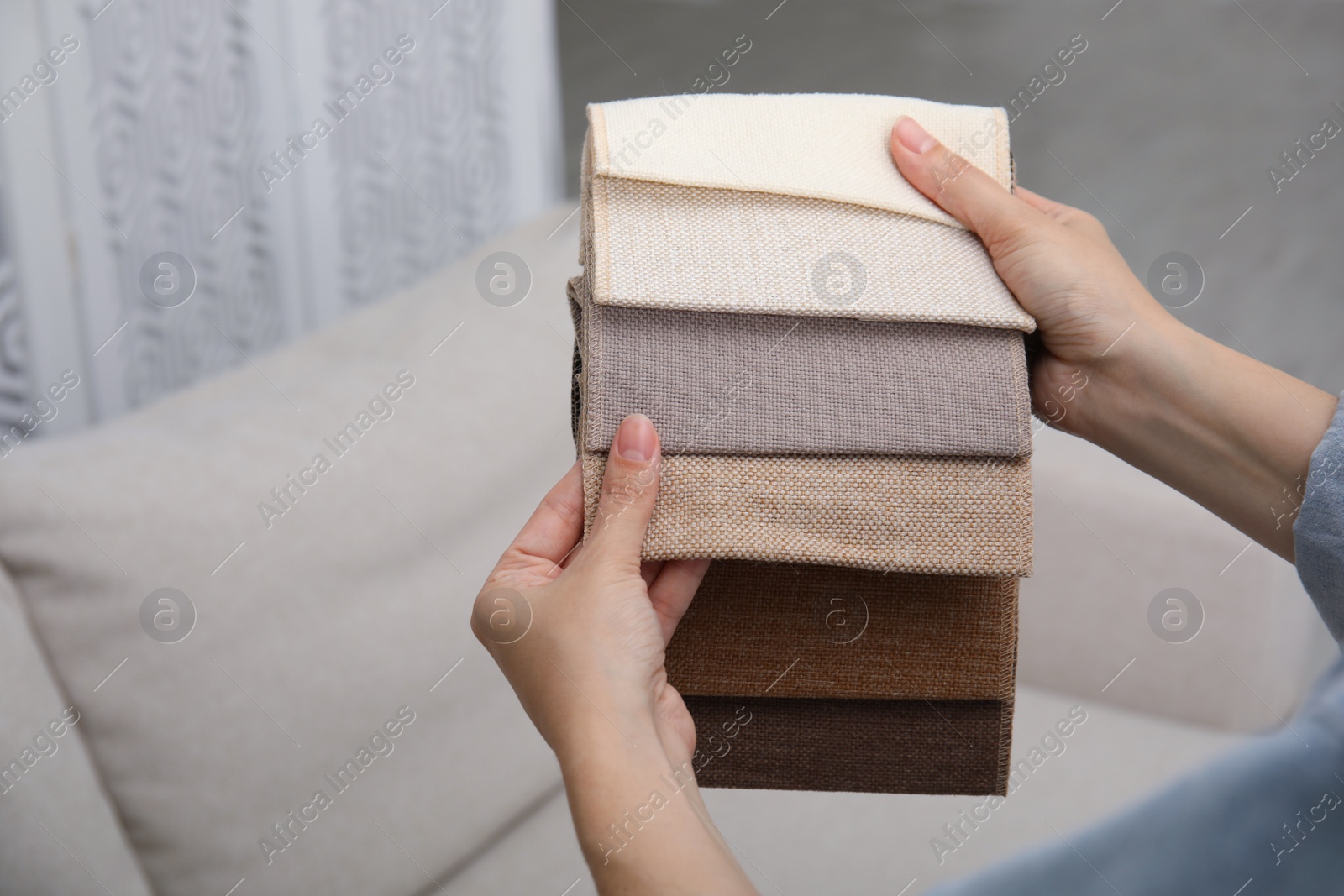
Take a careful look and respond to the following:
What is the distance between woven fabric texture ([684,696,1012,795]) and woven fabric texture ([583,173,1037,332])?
0.89ft

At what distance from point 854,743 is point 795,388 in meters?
0.27

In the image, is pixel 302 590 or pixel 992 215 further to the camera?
pixel 302 590

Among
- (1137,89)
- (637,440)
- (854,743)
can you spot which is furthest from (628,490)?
(1137,89)

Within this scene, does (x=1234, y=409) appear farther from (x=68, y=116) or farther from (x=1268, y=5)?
(x=1268, y=5)

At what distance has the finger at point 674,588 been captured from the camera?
1.93ft

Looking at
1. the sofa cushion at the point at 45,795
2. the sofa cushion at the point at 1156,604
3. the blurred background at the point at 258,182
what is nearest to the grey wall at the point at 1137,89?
the blurred background at the point at 258,182

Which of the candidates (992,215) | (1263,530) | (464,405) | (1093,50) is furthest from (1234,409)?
(1093,50)

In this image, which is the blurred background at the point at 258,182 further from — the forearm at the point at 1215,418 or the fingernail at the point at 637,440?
the forearm at the point at 1215,418

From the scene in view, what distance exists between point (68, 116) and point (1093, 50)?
10.9ft

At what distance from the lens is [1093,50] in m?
3.39

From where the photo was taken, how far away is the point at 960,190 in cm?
59

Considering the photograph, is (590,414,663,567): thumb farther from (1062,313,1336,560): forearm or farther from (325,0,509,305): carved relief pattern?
(325,0,509,305): carved relief pattern

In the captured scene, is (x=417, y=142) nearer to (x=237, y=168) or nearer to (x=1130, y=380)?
(x=237, y=168)

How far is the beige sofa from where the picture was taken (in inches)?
28.3
